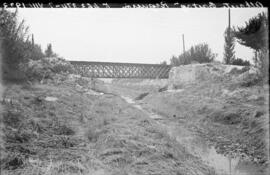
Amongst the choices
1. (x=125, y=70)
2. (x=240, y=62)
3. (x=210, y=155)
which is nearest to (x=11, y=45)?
(x=210, y=155)

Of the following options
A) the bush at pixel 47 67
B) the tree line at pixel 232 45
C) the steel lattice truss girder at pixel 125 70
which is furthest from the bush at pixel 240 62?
the bush at pixel 47 67

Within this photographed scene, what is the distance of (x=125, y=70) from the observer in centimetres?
3142

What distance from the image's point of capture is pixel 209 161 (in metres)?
4.95

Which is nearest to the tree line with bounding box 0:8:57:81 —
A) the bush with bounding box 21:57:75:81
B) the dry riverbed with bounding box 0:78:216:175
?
the dry riverbed with bounding box 0:78:216:175

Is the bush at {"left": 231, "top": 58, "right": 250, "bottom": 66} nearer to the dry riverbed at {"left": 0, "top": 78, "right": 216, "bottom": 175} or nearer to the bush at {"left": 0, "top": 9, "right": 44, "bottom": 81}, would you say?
the dry riverbed at {"left": 0, "top": 78, "right": 216, "bottom": 175}

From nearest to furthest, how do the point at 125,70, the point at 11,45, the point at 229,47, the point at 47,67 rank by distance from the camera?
the point at 11,45
the point at 47,67
the point at 229,47
the point at 125,70

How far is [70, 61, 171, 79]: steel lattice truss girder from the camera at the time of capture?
3012 centimetres

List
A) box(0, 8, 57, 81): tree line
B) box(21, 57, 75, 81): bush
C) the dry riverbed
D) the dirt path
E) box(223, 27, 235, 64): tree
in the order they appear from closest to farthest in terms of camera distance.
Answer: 1. the dry riverbed
2. the dirt path
3. box(0, 8, 57, 81): tree line
4. box(21, 57, 75, 81): bush
5. box(223, 27, 235, 64): tree

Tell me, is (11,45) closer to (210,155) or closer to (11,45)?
(11,45)

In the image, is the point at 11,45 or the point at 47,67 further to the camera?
the point at 47,67

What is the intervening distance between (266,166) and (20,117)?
6285 mm

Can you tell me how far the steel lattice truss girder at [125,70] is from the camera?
30.1 metres

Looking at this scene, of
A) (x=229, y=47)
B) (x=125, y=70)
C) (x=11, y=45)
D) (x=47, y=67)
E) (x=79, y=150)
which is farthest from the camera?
(x=125, y=70)

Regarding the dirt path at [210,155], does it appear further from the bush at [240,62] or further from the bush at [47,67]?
the bush at [240,62]
